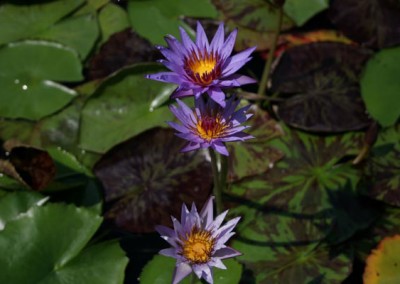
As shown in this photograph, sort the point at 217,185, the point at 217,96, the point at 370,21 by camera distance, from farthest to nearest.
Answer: the point at 370,21 < the point at 217,185 < the point at 217,96

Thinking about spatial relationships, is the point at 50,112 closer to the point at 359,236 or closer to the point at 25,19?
the point at 25,19

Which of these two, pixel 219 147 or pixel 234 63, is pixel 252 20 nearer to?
pixel 234 63

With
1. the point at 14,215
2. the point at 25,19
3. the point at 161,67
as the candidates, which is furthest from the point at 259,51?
the point at 14,215

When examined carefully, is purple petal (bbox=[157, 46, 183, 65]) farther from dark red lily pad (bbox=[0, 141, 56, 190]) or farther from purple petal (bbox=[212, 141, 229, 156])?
dark red lily pad (bbox=[0, 141, 56, 190])

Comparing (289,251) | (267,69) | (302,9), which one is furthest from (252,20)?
(289,251)

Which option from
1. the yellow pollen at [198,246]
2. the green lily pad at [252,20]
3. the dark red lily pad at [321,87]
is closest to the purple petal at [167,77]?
the yellow pollen at [198,246]

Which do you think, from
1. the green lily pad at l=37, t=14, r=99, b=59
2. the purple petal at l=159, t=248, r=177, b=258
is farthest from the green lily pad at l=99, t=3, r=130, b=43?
the purple petal at l=159, t=248, r=177, b=258
